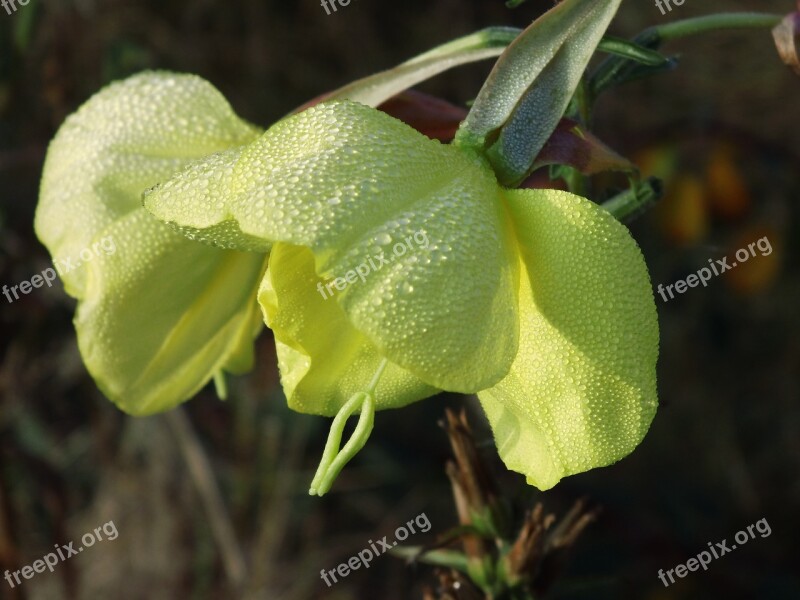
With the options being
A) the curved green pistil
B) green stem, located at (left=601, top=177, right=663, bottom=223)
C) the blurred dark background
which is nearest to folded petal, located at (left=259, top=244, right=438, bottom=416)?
the curved green pistil

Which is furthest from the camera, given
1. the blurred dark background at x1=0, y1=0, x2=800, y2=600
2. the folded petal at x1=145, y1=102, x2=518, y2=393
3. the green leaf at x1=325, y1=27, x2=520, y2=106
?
the blurred dark background at x1=0, y1=0, x2=800, y2=600

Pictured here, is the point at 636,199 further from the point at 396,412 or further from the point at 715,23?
the point at 396,412

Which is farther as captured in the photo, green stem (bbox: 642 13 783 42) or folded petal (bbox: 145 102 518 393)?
green stem (bbox: 642 13 783 42)

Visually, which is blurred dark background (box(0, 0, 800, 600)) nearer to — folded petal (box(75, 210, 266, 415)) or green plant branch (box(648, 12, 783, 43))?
folded petal (box(75, 210, 266, 415))

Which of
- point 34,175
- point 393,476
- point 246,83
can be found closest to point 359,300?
point 34,175

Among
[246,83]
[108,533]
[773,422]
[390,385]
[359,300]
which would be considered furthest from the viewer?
[773,422]

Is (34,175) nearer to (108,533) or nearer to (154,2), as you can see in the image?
(154,2)
